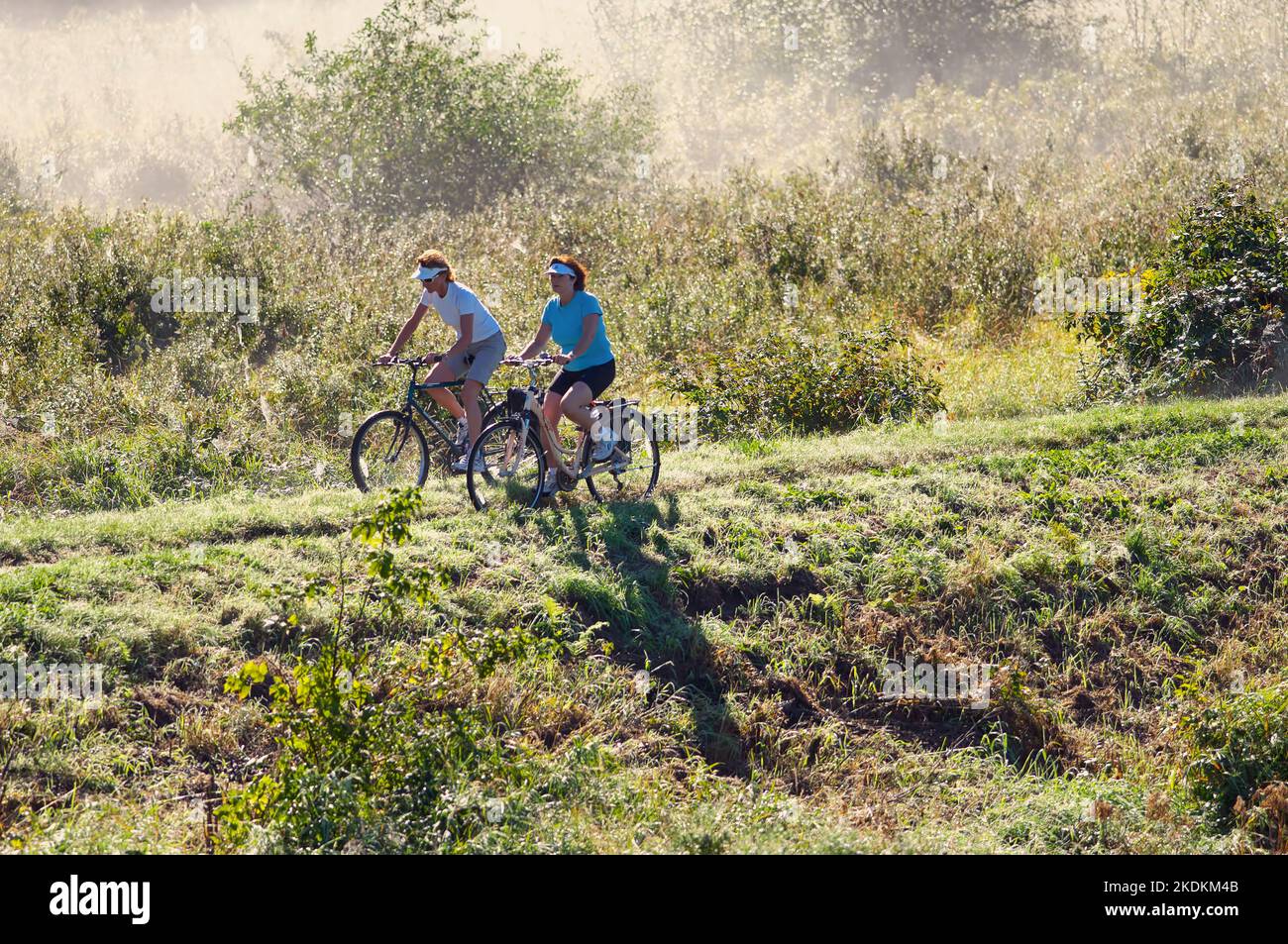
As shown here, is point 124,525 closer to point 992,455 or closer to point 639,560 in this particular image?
point 639,560

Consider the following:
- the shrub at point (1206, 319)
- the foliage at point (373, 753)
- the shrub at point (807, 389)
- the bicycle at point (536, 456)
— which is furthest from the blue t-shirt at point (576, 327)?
the shrub at point (1206, 319)

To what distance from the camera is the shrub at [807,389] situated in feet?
37.9

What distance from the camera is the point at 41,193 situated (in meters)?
26.5

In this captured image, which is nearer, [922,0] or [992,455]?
[992,455]

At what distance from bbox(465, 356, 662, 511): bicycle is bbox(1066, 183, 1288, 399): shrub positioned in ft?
19.1

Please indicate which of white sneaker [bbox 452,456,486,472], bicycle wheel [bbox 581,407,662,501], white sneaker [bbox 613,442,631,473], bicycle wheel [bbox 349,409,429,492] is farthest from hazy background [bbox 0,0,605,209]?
white sneaker [bbox 613,442,631,473]

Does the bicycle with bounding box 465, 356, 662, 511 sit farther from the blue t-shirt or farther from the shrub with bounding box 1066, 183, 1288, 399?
the shrub with bounding box 1066, 183, 1288, 399

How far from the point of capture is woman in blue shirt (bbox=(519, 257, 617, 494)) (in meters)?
8.58

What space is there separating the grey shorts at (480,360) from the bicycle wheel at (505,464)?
0.58 meters

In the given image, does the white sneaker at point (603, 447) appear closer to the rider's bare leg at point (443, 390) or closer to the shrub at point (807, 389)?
the rider's bare leg at point (443, 390)

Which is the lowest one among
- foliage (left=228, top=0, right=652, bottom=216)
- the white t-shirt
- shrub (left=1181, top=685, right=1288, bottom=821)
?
shrub (left=1181, top=685, right=1288, bottom=821)

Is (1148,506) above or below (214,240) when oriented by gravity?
below

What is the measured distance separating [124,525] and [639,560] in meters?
3.49

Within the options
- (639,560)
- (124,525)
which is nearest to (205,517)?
(124,525)
